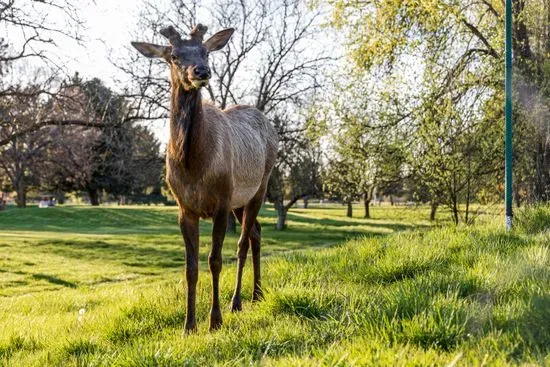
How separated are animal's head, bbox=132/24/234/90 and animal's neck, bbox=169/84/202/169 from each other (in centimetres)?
13

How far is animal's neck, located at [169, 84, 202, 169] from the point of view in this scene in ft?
16.5

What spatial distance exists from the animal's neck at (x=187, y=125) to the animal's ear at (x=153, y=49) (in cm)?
43

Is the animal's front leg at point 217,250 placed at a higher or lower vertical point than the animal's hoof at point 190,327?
higher

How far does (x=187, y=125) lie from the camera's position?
16.5 feet

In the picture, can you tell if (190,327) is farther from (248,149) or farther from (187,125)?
(248,149)

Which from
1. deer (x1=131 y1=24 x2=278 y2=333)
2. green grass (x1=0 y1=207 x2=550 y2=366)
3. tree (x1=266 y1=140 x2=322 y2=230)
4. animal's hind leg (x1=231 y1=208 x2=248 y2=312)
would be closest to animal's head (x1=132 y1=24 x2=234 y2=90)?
deer (x1=131 y1=24 x2=278 y2=333)

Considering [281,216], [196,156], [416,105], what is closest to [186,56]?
[196,156]

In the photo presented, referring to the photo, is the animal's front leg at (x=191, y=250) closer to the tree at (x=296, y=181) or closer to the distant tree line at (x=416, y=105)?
the distant tree line at (x=416, y=105)

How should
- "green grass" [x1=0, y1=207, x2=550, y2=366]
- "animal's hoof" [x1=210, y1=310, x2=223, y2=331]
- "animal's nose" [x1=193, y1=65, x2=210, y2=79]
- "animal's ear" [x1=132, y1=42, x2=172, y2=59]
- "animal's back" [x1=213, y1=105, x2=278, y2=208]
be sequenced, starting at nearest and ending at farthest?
"green grass" [x1=0, y1=207, x2=550, y2=366], "animal's nose" [x1=193, y1=65, x2=210, y2=79], "animal's hoof" [x1=210, y1=310, x2=223, y2=331], "animal's ear" [x1=132, y1=42, x2=172, y2=59], "animal's back" [x1=213, y1=105, x2=278, y2=208]

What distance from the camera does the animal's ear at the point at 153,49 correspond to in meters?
5.29

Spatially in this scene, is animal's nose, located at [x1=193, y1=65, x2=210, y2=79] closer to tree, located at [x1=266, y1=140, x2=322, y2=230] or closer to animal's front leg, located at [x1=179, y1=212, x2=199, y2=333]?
animal's front leg, located at [x1=179, y1=212, x2=199, y2=333]

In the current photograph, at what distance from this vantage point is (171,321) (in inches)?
209

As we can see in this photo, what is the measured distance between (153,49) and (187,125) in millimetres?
986

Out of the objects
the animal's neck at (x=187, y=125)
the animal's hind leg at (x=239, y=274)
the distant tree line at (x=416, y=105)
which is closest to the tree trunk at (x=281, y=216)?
the distant tree line at (x=416, y=105)
